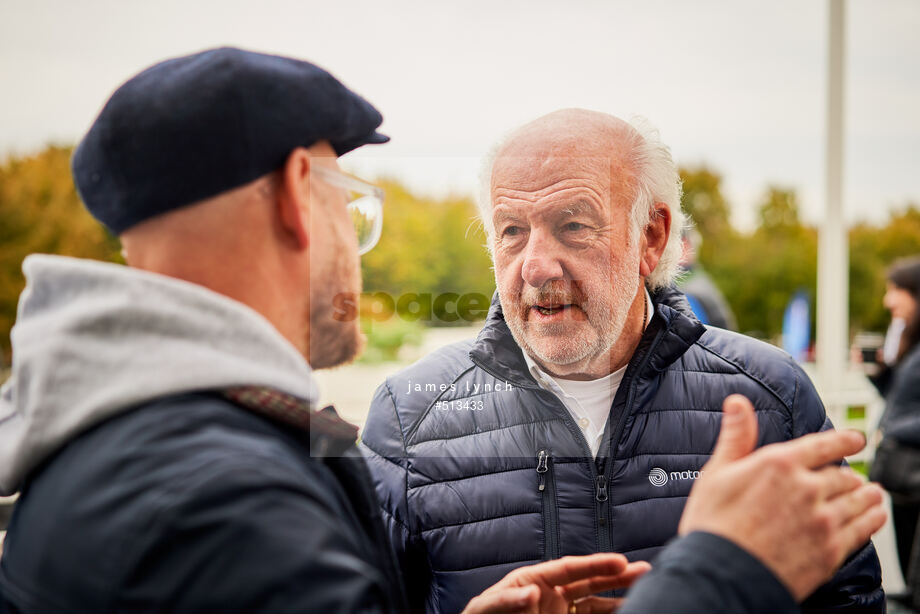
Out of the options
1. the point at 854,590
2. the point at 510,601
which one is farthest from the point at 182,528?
the point at 854,590

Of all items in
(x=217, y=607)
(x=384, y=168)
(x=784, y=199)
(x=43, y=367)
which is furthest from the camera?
(x=784, y=199)

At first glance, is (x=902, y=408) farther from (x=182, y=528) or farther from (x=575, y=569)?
(x=182, y=528)

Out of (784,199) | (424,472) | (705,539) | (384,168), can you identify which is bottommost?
(784,199)

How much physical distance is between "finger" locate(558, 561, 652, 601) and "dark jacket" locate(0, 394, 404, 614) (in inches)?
15.4

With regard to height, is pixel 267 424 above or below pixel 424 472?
above

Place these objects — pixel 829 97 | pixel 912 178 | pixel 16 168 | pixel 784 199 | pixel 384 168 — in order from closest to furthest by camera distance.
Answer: pixel 384 168 < pixel 829 97 < pixel 16 168 < pixel 912 178 < pixel 784 199

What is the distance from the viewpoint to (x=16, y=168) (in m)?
5.29

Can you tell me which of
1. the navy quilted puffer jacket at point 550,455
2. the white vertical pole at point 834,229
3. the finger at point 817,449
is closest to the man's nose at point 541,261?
the navy quilted puffer jacket at point 550,455

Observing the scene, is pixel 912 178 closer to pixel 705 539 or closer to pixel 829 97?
pixel 829 97

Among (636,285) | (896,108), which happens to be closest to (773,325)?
(896,108)

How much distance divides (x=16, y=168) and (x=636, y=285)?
5.43m

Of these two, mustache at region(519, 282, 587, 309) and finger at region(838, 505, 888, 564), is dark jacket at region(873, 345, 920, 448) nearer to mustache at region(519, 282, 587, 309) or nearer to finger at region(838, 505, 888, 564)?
mustache at region(519, 282, 587, 309)

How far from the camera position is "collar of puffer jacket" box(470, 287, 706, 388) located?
1260 mm

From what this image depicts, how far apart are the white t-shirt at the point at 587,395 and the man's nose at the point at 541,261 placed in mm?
167
